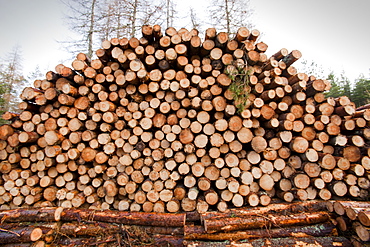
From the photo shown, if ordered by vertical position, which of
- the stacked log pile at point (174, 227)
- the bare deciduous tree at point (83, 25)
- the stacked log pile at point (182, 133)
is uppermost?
the bare deciduous tree at point (83, 25)

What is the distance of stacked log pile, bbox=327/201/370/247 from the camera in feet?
6.40

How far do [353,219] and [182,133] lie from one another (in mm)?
2506

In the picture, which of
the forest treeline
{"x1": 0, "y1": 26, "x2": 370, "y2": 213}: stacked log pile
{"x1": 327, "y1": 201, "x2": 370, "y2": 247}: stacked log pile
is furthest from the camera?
the forest treeline

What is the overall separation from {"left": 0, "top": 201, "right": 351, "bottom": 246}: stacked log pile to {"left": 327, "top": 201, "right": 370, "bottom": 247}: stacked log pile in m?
0.10

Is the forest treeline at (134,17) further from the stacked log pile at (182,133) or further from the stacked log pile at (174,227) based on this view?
the stacked log pile at (174,227)

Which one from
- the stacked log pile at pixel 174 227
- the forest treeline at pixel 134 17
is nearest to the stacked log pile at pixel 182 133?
the stacked log pile at pixel 174 227

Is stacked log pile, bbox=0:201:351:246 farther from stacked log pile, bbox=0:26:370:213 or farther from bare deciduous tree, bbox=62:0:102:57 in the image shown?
bare deciduous tree, bbox=62:0:102:57

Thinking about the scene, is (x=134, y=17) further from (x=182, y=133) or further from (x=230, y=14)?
(x=182, y=133)

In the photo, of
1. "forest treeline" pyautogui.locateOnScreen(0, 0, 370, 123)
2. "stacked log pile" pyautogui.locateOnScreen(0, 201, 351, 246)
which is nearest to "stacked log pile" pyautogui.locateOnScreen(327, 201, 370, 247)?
"stacked log pile" pyautogui.locateOnScreen(0, 201, 351, 246)

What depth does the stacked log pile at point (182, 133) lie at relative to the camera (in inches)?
102

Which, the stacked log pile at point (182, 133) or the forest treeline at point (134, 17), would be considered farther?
the forest treeline at point (134, 17)

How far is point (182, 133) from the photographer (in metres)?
2.69

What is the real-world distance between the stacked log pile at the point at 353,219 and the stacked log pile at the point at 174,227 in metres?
0.10

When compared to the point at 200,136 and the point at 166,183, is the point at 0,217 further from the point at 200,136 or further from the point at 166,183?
the point at 200,136
